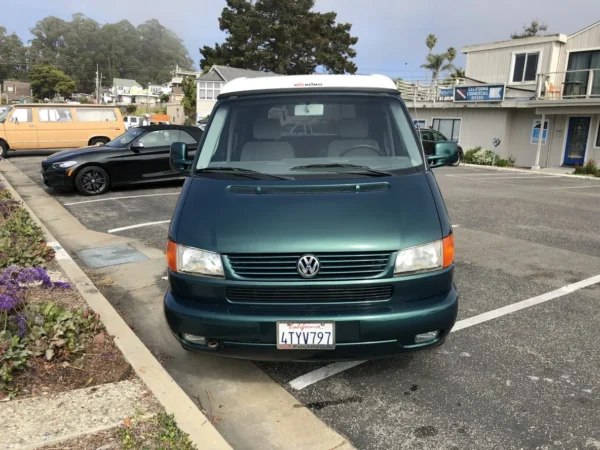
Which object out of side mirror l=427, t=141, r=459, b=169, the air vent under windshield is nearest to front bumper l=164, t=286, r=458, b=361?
the air vent under windshield

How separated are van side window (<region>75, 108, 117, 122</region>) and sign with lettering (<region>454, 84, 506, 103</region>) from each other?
15.9 m

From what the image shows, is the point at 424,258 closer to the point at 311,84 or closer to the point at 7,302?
the point at 311,84

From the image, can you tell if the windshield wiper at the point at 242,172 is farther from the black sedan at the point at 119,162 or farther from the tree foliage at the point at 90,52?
the tree foliage at the point at 90,52

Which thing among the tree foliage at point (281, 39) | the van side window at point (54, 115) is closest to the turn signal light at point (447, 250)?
the van side window at point (54, 115)

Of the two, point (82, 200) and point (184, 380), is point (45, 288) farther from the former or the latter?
point (82, 200)

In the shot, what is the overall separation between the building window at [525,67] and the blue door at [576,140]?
125 inches

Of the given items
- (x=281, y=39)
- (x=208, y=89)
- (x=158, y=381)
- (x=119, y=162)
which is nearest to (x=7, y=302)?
(x=158, y=381)

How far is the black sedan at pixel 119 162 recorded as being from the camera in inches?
415

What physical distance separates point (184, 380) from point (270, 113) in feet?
7.02

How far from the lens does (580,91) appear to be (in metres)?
21.0

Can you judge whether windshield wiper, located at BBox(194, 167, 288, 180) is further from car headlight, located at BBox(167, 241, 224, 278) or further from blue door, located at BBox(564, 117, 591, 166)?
blue door, located at BBox(564, 117, 591, 166)

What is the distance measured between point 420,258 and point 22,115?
63.0 ft

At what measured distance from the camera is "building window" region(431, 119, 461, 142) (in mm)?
25205

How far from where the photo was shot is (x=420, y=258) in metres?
2.89
